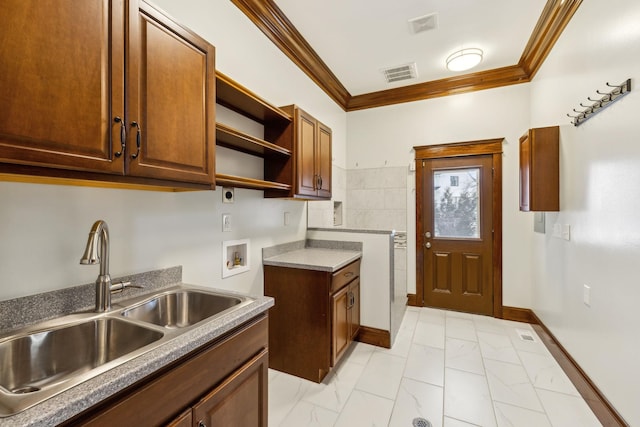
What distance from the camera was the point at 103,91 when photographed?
950mm

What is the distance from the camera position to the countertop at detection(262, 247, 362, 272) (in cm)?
209

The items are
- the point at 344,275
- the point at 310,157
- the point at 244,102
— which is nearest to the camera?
the point at 244,102

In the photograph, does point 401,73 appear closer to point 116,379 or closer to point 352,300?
point 352,300

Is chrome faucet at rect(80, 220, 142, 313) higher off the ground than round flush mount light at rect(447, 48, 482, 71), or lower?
lower

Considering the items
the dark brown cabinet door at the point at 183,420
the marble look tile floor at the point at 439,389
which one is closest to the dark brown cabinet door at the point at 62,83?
the dark brown cabinet door at the point at 183,420

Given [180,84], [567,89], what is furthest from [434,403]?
[567,89]

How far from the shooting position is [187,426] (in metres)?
0.91

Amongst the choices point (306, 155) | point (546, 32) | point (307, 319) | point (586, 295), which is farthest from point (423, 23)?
point (307, 319)

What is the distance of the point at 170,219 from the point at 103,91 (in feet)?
2.52

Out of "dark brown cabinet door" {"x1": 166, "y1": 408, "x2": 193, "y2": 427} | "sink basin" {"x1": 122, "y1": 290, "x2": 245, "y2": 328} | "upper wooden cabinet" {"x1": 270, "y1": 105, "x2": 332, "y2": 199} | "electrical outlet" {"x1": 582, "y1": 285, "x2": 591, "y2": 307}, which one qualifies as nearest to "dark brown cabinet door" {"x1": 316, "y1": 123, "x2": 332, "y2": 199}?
"upper wooden cabinet" {"x1": 270, "y1": 105, "x2": 332, "y2": 199}

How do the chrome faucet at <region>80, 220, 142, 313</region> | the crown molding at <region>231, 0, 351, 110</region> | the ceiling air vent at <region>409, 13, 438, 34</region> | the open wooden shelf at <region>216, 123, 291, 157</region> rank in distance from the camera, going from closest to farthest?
the chrome faucet at <region>80, 220, 142, 313</region>
the open wooden shelf at <region>216, 123, 291, 157</region>
the crown molding at <region>231, 0, 351, 110</region>
the ceiling air vent at <region>409, 13, 438, 34</region>

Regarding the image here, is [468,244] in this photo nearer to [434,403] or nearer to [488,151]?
[488,151]

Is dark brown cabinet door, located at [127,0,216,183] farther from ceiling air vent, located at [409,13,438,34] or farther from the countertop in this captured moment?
ceiling air vent, located at [409,13,438,34]

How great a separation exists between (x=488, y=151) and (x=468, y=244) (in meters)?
1.14
